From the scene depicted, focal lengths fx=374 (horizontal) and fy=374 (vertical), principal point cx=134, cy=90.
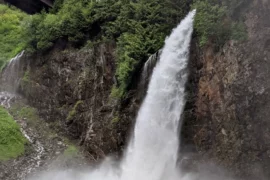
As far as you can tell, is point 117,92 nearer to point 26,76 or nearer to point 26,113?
point 26,113

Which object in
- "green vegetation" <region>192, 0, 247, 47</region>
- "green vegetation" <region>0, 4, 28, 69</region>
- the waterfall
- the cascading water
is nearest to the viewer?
"green vegetation" <region>192, 0, 247, 47</region>

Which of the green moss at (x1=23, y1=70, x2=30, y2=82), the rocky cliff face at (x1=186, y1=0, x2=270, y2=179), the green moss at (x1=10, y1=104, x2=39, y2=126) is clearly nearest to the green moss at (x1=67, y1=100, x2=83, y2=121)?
the green moss at (x1=10, y1=104, x2=39, y2=126)

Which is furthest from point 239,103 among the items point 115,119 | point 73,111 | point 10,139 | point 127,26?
point 10,139

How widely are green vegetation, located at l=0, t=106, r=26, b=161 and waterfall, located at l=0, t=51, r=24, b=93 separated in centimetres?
541

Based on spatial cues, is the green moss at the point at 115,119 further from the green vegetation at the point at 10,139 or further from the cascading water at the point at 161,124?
the green vegetation at the point at 10,139

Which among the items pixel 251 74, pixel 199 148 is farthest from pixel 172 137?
pixel 251 74

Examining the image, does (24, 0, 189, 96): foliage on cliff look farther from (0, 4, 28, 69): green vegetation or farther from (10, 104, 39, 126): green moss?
(0, 4, 28, 69): green vegetation

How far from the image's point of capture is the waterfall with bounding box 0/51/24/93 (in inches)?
1126

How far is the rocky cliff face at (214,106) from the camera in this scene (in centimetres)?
1459

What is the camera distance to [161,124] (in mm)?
17219

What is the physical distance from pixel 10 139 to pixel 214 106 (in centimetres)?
1199

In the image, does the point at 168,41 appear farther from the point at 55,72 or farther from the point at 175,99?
the point at 55,72

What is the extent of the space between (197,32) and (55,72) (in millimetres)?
11439

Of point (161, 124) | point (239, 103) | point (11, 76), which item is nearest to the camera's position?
point (239, 103)
